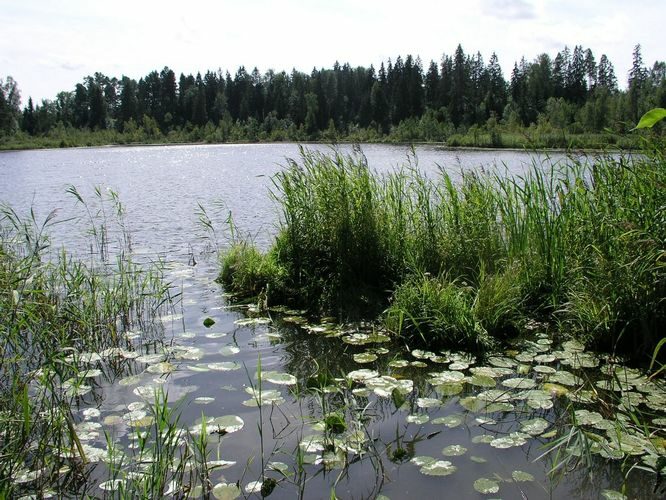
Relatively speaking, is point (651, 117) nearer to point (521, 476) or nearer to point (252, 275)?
point (521, 476)

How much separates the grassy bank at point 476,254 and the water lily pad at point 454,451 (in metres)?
1.91

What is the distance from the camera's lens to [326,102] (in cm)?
11500

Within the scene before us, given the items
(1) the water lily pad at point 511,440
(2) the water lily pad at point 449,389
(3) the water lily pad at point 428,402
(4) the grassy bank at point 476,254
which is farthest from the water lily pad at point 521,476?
(4) the grassy bank at point 476,254

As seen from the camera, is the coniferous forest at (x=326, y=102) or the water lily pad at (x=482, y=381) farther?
the coniferous forest at (x=326, y=102)

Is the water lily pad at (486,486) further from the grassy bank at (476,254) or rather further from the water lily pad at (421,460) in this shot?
the grassy bank at (476,254)

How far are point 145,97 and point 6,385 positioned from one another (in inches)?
5299

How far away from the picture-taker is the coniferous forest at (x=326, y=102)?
84931mm

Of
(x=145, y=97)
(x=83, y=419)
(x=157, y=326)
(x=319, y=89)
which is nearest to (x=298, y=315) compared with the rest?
(x=157, y=326)

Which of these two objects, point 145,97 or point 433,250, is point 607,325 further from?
point 145,97

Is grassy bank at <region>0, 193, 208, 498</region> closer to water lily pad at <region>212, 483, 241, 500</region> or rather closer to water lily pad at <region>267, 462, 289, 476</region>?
water lily pad at <region>212, 483, 241, 500</region>

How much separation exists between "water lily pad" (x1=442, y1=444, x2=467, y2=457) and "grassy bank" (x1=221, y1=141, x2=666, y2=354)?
191cm

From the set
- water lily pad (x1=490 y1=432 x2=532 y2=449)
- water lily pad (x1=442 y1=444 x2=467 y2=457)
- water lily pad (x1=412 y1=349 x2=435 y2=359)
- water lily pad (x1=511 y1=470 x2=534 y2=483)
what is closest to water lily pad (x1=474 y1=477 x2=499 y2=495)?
water lily pad (x1=511 y1=470 x2=534 y2=483)

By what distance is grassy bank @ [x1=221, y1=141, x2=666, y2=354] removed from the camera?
5.58m

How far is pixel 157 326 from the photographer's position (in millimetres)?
7441
